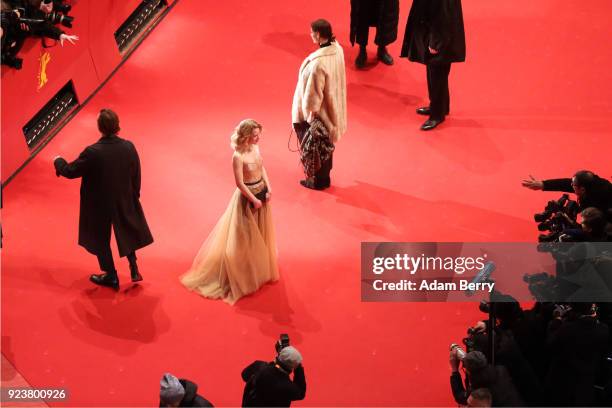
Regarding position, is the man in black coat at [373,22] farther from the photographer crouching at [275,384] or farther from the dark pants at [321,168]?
the photographer crouching at [275,384]

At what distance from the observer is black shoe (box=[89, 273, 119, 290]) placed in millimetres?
7516

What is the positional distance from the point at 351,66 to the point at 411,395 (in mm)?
4073

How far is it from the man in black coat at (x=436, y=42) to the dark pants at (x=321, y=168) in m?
1.15

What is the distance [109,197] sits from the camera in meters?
7.11

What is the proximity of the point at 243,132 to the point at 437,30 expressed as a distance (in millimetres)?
2496

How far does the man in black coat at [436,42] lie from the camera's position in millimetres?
8672

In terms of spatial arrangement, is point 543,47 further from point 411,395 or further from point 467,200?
point 411,395

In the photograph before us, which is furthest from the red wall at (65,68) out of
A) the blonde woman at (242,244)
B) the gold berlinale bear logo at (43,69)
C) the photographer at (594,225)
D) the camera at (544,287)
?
the photographer at (594,225)

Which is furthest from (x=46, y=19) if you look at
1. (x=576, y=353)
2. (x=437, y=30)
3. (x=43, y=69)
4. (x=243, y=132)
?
(x=576, y=353)

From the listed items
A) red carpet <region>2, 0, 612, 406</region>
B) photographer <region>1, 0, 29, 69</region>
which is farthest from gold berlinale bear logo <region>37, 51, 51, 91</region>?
red carpet <region>2, 0, 612, 406</region>

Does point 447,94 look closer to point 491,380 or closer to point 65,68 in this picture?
point 65,68

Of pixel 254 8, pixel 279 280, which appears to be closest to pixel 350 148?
pixel 279 280

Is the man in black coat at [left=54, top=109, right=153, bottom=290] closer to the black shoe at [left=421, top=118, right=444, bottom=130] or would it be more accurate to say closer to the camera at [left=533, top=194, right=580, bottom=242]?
the camera at [left=533, top=194, right=580, bottom=242]

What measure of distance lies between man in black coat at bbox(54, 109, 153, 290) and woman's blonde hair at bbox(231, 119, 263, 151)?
2.29 feet
